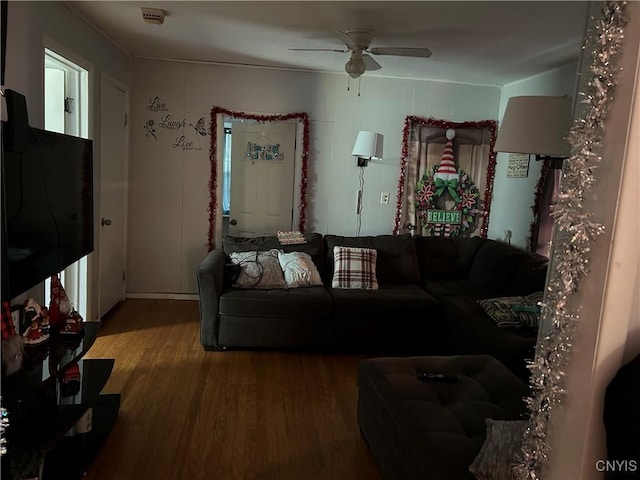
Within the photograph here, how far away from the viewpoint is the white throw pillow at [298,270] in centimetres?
406

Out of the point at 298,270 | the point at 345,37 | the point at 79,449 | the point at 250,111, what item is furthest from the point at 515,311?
the point at 250,111

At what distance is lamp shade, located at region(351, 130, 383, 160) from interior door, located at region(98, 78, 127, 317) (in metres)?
2.16

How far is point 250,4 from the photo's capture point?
9.87 ft

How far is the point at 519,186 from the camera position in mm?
4730

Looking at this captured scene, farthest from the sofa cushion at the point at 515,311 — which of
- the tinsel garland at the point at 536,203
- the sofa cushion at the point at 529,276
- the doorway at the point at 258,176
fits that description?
the doorway at the point at 258,176

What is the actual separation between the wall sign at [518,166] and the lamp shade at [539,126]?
2.24 m

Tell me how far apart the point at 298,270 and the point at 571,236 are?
297 cm

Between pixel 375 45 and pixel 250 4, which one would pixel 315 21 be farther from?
pixel 375 45

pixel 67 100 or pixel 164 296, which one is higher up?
pixel 67 100

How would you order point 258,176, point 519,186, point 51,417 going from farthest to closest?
point 258,176, point 519,186, point 51,417

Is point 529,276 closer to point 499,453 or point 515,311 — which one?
point 515,311

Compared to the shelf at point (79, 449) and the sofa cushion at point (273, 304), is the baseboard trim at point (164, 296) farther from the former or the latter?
the shelf at point (79, 449)

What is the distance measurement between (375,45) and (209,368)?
8.92ft

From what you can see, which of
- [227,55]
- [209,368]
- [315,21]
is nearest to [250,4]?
[315,21]
